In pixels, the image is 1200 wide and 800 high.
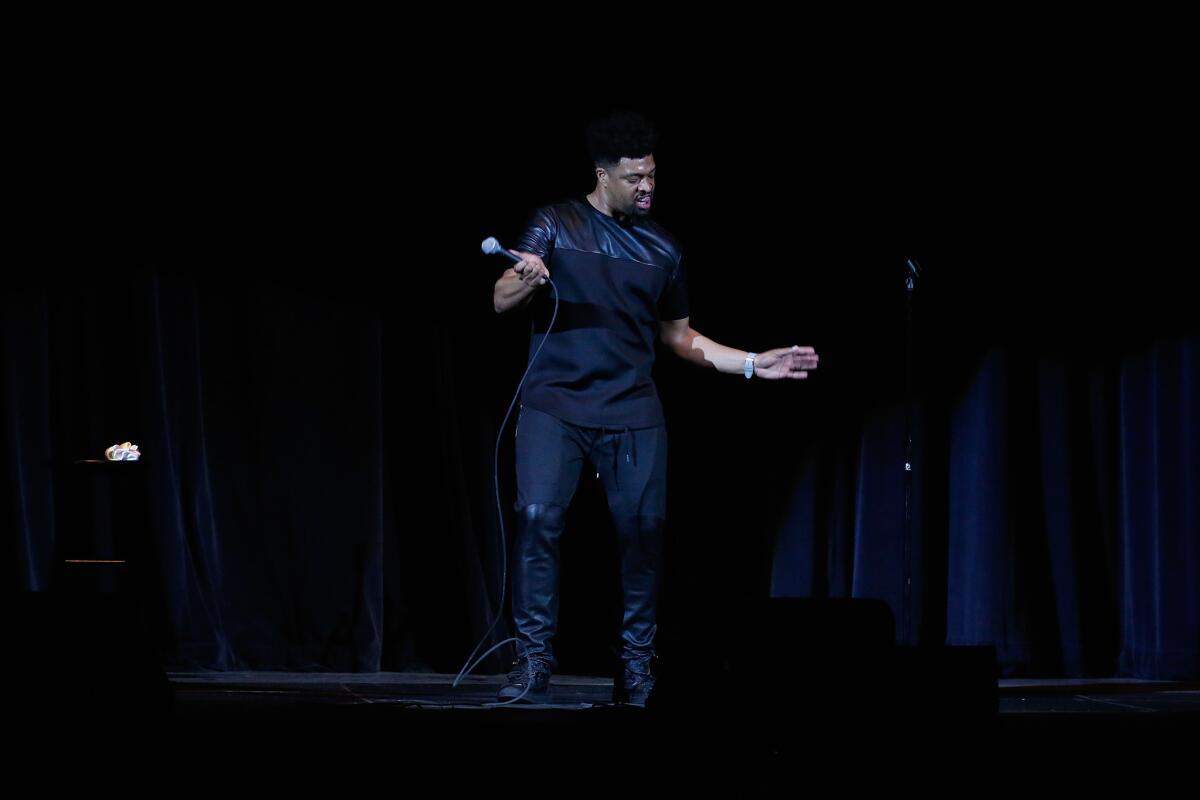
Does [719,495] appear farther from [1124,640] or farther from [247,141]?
[247,141]

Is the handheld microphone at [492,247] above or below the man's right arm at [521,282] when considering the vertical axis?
above

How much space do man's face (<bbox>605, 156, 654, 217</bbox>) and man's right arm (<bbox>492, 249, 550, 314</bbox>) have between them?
299mm

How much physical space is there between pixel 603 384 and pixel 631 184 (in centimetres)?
52

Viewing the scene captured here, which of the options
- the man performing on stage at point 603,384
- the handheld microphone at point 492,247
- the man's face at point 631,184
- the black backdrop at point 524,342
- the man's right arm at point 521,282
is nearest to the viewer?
the handheld microphone at point 492,247

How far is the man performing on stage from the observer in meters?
3.32

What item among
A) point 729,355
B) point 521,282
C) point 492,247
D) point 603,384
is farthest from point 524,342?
point 492,247

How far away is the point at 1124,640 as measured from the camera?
18.1 feet

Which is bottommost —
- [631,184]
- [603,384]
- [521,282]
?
[603,384]

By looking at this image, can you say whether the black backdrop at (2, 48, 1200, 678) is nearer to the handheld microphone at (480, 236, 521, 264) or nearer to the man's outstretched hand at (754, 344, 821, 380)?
the man's outstretched hand at (754, 344, 821, 380)

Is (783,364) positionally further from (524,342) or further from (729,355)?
(524,342)

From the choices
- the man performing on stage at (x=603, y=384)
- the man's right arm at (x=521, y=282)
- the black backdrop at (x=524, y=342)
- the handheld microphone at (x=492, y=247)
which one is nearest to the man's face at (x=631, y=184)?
the man performing on stage at (x=603, y=384)

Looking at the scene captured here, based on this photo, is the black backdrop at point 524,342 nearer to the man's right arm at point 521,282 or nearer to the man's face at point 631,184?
the man's face at point 631,184

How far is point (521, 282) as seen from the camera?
3.25 meters

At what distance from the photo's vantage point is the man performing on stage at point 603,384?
3.32 m
